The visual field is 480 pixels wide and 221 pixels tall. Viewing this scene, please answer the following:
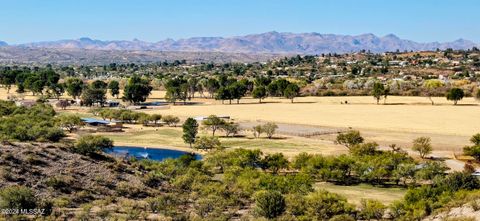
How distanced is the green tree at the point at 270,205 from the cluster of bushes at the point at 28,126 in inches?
1421

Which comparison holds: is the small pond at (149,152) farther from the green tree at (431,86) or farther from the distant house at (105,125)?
the green tree at (431,86)

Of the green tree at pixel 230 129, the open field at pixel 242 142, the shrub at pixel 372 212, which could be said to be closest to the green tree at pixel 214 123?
the green tree at pixel 230 129

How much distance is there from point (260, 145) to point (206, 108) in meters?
63.9

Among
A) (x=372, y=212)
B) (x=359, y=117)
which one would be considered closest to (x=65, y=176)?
(x=372, y=212)

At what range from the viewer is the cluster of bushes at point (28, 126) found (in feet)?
234

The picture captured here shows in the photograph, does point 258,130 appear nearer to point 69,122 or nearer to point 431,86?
point 69,122

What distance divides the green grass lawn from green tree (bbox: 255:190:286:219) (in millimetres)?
12372

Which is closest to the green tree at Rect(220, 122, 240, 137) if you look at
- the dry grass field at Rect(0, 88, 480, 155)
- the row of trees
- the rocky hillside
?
the dry grass field at Rect(0, 88, 480, 155)

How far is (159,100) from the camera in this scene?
184 meters

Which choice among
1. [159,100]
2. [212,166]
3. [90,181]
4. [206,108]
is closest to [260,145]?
[212,166]

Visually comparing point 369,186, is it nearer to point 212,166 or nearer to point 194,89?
point 212,166

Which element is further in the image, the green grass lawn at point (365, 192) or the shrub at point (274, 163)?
the shrub at point (274, 163)

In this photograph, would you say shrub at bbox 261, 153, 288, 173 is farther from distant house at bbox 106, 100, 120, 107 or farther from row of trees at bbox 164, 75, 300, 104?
distant house at bbox 106, 100, 120, 107

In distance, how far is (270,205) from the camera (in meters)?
41.7
